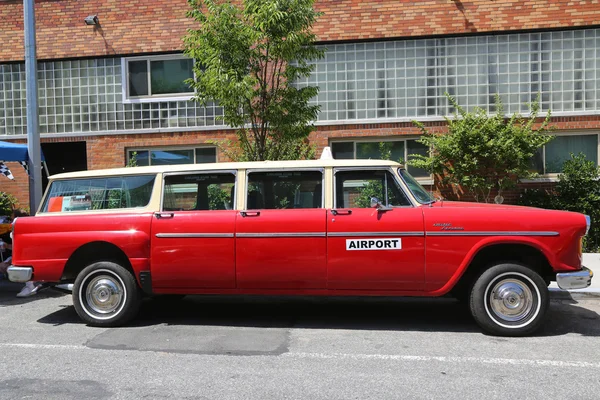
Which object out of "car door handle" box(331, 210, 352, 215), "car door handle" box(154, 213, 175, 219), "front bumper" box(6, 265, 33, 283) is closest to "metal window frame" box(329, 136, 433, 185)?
"car door handle" box(331, 210, 352, 215)

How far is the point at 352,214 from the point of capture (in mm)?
5570

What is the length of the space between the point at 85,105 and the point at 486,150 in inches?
380

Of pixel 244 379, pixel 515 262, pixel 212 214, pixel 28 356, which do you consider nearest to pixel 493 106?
pixel 515 262

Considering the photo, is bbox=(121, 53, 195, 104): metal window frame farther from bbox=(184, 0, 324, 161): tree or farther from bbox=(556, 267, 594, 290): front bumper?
bbox=(556, 267, 594, 290): front bumper

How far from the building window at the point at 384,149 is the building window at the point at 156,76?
4009 mm

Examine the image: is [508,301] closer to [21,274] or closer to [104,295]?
[104,295]

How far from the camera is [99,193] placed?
6.20 meters

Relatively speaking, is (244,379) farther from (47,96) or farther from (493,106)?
(47,96)

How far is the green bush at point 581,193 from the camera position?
10.6 meters

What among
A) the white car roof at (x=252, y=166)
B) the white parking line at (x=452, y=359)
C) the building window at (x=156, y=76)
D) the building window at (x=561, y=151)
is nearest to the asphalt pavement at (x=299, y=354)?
the white parking line at (x=452, y=359)

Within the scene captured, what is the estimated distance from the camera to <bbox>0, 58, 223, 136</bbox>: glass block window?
41.6 feet

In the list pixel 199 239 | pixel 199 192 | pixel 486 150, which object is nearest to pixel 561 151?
pixel 486 150

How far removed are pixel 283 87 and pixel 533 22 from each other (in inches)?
256

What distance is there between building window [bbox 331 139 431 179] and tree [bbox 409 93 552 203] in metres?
0.60
